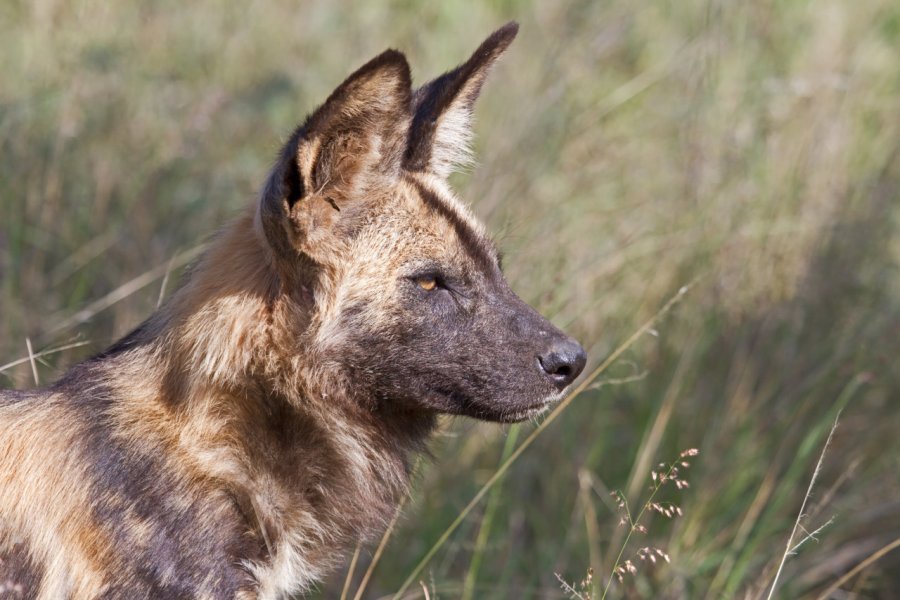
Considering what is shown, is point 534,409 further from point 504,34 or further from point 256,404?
point 504,34

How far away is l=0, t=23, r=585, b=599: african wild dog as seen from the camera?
9.37ft

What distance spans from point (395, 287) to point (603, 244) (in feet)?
8.91

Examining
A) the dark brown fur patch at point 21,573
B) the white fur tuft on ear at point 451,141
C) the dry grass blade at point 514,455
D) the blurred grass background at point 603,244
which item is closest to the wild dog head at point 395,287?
the dry grass blade at point 514,455

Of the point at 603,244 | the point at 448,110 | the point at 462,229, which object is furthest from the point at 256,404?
the point at 603,244

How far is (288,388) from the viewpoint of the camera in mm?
3158

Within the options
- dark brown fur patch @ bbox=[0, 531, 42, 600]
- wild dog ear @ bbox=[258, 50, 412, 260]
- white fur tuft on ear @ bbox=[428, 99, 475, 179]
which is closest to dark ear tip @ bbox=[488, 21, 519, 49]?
white fur tuft on ear @ bbox=[428, 99, 475, 179]

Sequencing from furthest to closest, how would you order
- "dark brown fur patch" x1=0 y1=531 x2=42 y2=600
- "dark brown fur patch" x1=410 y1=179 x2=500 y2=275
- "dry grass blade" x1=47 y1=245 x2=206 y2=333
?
"dry grass blade" x1=47 y1=245 x2=206 y2=333
"dark brown fur patch" x1=410 y1=179 x2=500 y2=275
"dark brown fur patch" x1=0 y1=531 x2=42 y2=600

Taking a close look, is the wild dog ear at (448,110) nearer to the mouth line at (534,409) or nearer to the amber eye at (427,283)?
the amber eye at (427,283)

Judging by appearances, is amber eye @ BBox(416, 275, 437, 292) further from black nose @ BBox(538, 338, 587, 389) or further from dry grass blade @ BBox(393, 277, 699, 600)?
dry grass blade @ BBox(393, 277, 699, 600)

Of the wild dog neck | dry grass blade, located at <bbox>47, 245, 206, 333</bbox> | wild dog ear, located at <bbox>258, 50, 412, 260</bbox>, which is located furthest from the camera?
dry grass blade, located at <bbox>47, 245, 206, 333</bbox>

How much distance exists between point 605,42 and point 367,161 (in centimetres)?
280

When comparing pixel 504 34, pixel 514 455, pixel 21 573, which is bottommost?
pixel 21 573

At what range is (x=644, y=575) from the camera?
462 centimetres

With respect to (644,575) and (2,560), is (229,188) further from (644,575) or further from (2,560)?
(2,560)
